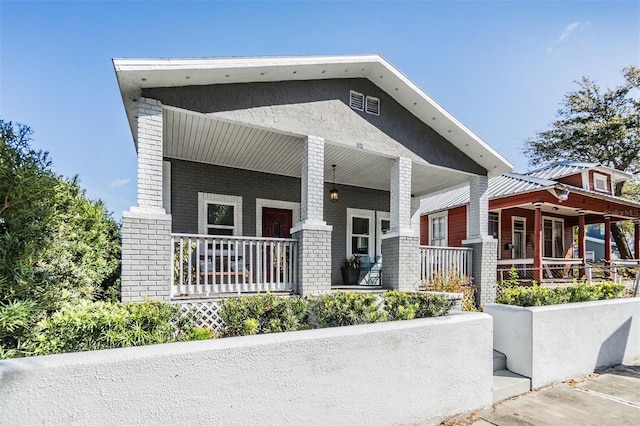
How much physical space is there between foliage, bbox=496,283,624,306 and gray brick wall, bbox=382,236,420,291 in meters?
1.98

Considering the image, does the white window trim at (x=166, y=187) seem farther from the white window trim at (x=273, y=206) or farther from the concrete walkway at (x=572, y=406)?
the concrete walkway at (x=572, y=406)

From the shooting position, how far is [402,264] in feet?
24.7

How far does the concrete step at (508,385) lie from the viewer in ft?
13.7

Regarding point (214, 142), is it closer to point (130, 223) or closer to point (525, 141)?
point (130, 223)

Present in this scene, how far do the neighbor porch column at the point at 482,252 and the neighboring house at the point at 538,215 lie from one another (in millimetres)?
3251

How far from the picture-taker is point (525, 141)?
2367cm

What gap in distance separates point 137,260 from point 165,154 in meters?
3.75

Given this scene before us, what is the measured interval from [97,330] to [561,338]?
18.8 ft

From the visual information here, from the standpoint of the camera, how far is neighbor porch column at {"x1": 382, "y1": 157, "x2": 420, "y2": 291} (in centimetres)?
756

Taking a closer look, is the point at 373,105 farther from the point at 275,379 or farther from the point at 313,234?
the point at 275,379

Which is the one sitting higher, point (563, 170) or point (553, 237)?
point (563, 170)

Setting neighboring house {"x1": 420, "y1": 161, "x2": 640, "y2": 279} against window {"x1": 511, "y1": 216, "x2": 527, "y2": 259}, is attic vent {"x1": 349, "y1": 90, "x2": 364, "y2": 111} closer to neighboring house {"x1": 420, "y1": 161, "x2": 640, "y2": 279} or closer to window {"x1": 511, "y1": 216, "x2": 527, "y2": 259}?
neighboring house {"x1": 420, "y1": 161, "x2": 640, "y2": 279}

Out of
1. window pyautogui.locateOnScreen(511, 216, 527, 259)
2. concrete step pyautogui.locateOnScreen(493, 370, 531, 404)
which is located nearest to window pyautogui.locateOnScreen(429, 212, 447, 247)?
window pyautogui.locateOnScreen(511, 216, 527, 259)

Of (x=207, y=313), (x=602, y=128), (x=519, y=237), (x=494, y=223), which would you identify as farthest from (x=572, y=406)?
(x=602, y=128)
